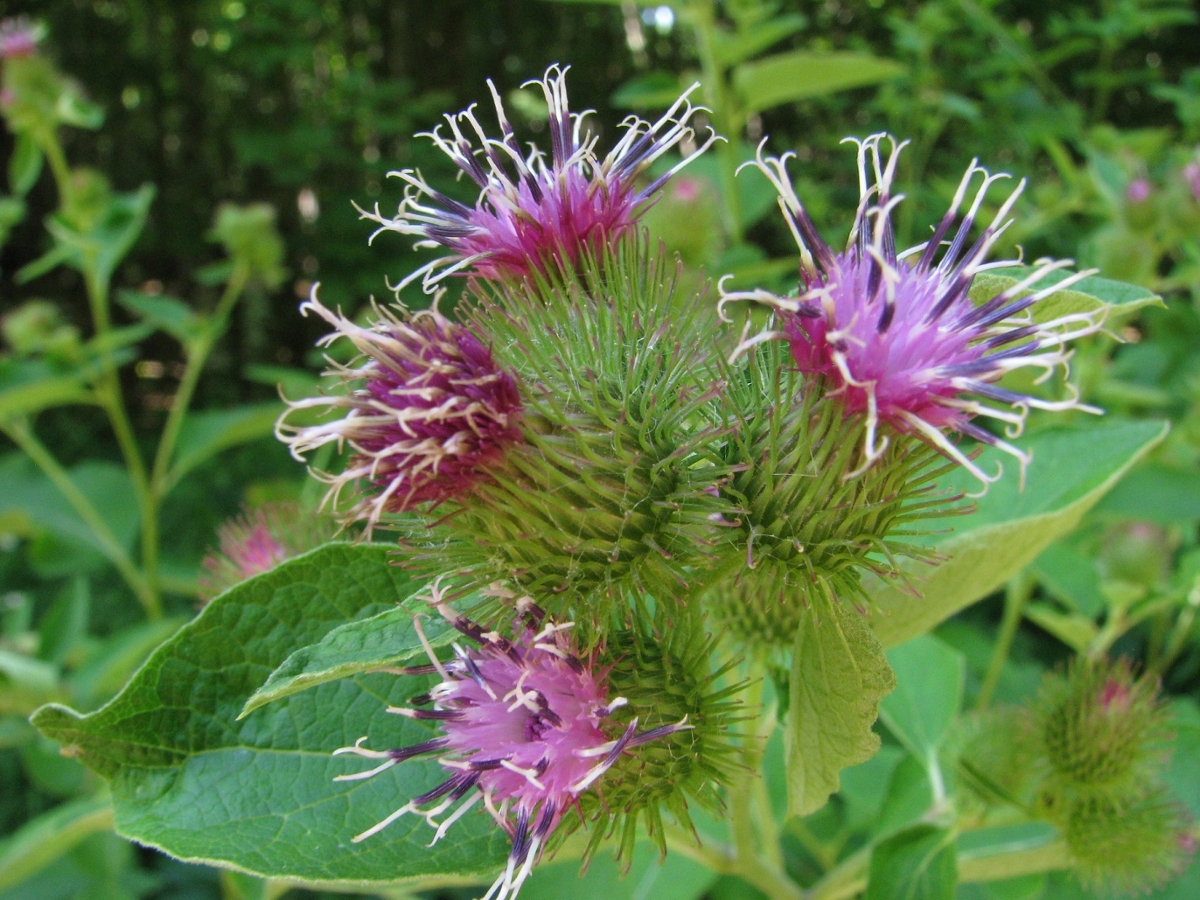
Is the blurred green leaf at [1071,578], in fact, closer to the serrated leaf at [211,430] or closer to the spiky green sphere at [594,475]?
the spiky green sphere at [594,475]

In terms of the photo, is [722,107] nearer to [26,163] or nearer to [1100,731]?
[1100,731]

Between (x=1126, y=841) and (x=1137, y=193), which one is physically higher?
(x=1137, y=193)

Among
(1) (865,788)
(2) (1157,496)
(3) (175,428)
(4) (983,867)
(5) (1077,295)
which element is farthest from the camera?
(3) (175,428)

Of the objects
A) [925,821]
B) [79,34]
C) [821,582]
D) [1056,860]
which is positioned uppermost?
[79,34]

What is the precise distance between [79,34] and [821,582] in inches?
260

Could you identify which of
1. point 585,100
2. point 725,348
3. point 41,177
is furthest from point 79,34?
point 725,348

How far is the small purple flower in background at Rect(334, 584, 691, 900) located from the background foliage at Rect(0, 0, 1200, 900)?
475 millimetres

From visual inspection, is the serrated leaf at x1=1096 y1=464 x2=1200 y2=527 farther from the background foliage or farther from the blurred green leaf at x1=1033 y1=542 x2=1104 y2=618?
the blurred green leaf at x1=1033 y1=542 x2=1104 y2=618

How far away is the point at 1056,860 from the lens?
1.22m

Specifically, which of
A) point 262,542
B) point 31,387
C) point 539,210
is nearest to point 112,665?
point 31,387

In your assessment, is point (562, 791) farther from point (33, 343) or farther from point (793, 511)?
point (33, 343)

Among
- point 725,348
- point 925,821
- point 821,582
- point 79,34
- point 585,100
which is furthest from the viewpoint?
point 585,100

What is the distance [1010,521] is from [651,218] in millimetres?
1425

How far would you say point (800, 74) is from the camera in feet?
8.08
